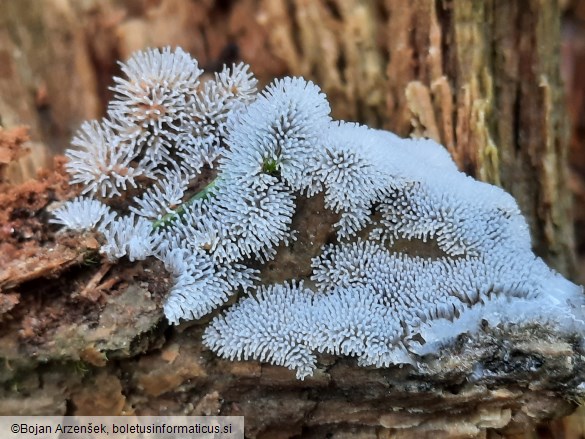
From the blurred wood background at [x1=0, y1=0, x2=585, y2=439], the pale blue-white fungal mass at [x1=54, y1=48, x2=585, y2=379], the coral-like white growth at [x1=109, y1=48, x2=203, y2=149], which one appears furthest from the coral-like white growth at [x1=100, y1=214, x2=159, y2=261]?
the blurred wood background at [x1=0, y1=0, x2=585, y2=439]

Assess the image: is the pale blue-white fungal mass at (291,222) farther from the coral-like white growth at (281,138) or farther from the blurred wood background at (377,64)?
the blurred wood background at (377,64)

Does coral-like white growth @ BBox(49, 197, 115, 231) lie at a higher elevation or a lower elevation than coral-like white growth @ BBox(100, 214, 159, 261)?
higher

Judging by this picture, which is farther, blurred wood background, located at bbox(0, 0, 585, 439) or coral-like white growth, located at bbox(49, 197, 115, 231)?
blurred wood background, located at bbox(0, 0, 585, 439)

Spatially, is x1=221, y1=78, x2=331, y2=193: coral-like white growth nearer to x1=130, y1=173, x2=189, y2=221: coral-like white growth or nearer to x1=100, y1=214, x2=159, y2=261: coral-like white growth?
x1=130, y1=173, x2=189, y2=221: coral-like white growth

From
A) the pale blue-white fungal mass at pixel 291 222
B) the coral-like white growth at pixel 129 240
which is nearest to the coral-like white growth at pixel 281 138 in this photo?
the pale blue-white fungal mass at pixel 291 222

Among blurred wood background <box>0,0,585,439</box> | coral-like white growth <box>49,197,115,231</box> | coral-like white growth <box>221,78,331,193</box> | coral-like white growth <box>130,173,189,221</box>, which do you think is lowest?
coral-like white growth <box>49,197,115,231</box>

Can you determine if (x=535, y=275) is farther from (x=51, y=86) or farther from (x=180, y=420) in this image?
(x=51, y=86)
